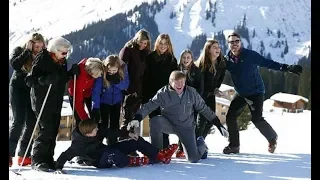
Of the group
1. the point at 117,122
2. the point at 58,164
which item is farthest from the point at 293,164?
the point at 58,164

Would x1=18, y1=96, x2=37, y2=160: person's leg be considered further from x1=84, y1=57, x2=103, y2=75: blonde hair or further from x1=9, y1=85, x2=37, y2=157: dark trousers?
x1=84, y1=57, x2=103, y2=75: blonde hair

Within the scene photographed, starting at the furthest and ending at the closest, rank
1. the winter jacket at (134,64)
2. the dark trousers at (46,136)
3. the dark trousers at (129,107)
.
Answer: the winter jacket at (134,64)
the dark trousers at (129,107)
the dark trousers at (46,136)

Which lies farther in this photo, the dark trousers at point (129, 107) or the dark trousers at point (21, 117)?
the dark trousers at point (129, 107)

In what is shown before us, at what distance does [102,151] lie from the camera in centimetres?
488

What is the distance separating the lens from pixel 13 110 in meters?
5.14

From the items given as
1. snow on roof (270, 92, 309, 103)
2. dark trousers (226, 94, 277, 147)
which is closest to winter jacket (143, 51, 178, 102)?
dark trousers (226, 94, 277, 147)

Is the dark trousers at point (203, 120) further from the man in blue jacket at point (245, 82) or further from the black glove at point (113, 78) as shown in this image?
the black glove at point (113, 78)

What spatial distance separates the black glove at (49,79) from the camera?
460cm

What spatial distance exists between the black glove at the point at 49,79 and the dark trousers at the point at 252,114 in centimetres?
248

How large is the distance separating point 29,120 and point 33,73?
767mm

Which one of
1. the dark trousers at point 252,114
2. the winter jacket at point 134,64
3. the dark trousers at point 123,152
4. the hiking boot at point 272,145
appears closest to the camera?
the dark trousers at point 123,152

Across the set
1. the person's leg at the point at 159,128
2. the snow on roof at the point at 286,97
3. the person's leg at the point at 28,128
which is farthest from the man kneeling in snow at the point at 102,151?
the snow on roof at the point at 286,97

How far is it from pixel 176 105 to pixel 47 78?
156cm

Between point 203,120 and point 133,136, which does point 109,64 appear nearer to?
point 133,136
